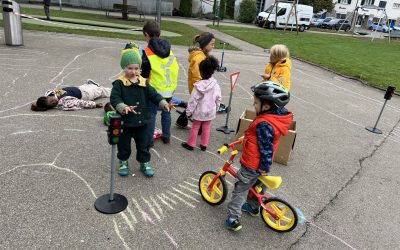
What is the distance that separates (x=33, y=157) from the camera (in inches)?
176

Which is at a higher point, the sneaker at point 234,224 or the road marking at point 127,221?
the sneaker at point 234,224

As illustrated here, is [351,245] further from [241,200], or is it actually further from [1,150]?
[1,150]

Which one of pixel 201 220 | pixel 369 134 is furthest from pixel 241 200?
pixel 369 134

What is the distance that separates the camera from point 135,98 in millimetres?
3961

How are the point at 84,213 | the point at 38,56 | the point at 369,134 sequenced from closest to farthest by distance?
the point at 84,213, the point at 369,134, the point at 38,56

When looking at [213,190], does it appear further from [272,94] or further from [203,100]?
[203,100]

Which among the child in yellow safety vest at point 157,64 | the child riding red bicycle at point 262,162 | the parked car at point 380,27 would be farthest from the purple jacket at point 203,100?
the parked car at point 380,27

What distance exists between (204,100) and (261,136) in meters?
2.02

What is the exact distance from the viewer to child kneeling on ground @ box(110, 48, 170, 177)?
12.4 ft

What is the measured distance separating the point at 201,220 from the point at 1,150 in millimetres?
3041

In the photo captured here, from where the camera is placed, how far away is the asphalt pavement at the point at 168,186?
11.0 feet

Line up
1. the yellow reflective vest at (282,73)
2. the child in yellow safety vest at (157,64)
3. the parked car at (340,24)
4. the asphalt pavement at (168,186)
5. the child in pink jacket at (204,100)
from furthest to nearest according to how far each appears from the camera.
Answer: the parked car at (340,24) < the yellow reflective vest at (282,73) < the child in pink jacket at (204,100) < the child in yellow safety vest at (157,64) < the asphalt pavement at (168,186)

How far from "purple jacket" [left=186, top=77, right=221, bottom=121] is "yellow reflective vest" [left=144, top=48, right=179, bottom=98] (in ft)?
1.27

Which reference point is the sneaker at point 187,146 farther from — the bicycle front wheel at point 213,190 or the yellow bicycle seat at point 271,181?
the yellow bicycle seat at point 271,181
